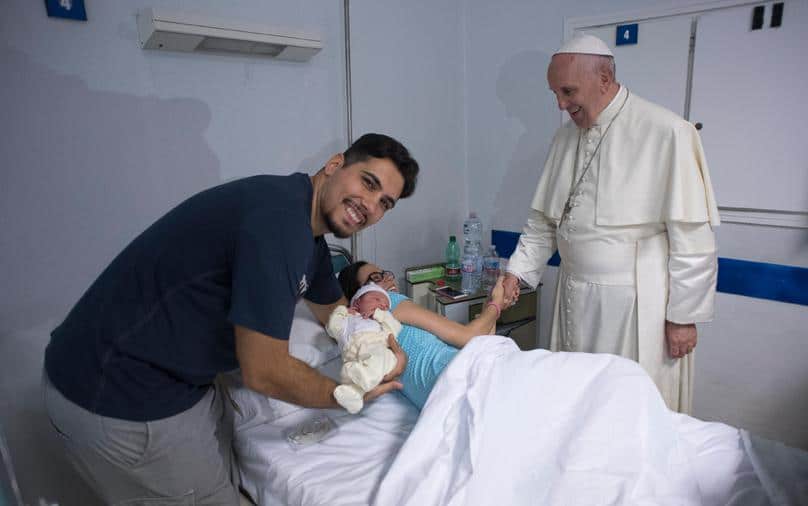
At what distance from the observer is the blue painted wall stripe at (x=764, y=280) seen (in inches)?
93.0

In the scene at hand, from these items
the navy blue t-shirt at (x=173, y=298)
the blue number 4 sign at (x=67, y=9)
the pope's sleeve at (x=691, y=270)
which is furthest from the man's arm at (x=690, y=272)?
the blue number 4 sign at (x=67, y=9)

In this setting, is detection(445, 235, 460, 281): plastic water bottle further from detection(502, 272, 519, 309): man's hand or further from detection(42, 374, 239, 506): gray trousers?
detection(42, 374, 239, 506): gray trousers

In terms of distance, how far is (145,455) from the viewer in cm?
134

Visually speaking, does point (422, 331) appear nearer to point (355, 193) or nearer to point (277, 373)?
point (355, 193)

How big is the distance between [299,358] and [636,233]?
1.47m

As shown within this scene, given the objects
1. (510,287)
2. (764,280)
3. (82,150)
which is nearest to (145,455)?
(82,150)

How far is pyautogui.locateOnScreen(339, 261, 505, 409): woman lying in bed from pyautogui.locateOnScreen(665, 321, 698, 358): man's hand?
703mm

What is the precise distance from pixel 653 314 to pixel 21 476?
8.98 ft

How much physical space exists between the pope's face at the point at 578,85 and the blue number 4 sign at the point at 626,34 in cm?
92

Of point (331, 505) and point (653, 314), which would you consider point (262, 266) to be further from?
point (653, 314)

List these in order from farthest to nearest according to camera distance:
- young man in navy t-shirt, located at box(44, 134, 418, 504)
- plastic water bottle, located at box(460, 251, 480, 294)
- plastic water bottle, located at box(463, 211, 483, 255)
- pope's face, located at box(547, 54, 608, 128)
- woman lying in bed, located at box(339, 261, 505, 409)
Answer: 1. plastic water bottle, located at box(463, 211, 483, 255)
2. plastic water bottle, located at box(460, 251, 480, 294)
3. pope's face, located at box(547, 54, 608, 128)
4. woman lying in bed, located at box(339, 261, 505, 409)
5. young man in navy t-shirt, located at box(44, 134, 418, 504)

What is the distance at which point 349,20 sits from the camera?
2.77m

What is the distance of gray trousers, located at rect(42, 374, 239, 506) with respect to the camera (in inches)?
51.3

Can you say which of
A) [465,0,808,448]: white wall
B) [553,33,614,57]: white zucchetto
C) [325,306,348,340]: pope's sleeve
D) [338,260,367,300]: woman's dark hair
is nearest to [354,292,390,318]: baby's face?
[325,306,348,340]: pope's sleeve
